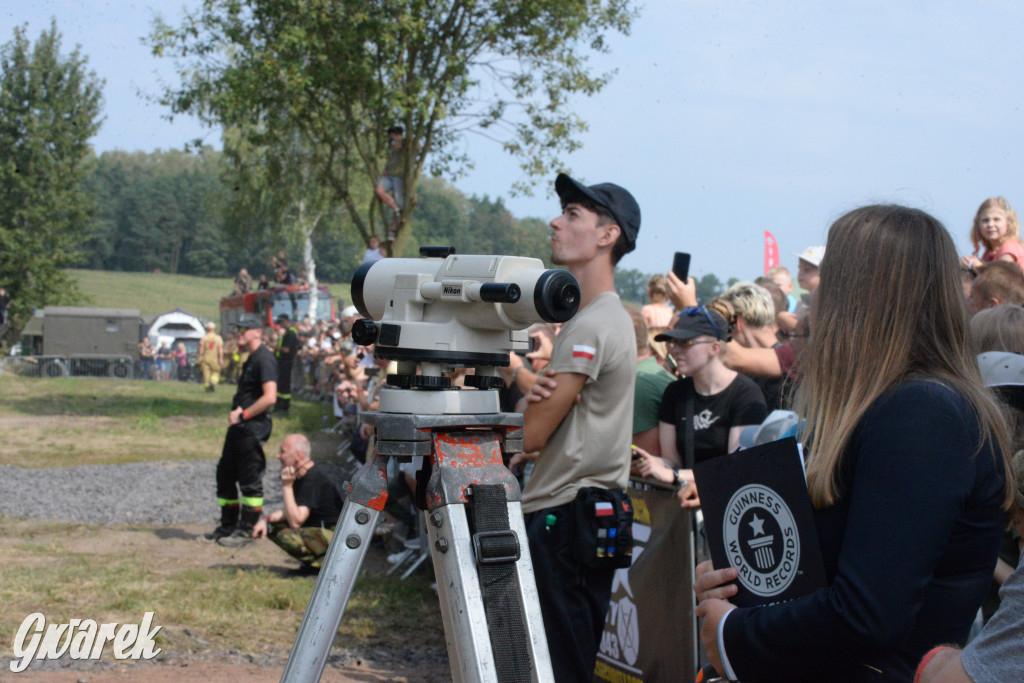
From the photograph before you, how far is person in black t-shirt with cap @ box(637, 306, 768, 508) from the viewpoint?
13.9 feet

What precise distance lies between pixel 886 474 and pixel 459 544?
86 centimetres

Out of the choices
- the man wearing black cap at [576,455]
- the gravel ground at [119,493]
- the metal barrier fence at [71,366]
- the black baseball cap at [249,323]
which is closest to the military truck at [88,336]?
the metal barrier fence at [71,366]

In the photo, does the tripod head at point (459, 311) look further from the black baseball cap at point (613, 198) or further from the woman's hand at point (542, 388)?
the black baseball cap at point (613, 198)

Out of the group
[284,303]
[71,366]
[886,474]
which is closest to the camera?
[886,474]

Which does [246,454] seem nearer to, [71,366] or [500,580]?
[500,580]

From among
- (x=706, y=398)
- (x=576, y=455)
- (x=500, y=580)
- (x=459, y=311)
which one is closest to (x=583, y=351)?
(x=576, y=455)

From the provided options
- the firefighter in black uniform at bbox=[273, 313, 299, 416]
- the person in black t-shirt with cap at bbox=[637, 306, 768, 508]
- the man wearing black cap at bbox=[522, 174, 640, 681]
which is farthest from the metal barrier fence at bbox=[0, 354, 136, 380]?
the man wearing black cap at bbox=[522, 174, 640, 681]

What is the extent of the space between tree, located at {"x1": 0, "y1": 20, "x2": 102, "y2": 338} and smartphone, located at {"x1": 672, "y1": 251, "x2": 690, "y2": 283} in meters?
33.8

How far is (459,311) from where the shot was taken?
6.64 ft

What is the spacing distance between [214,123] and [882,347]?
17346mm

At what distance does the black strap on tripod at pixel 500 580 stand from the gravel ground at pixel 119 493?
8.02m

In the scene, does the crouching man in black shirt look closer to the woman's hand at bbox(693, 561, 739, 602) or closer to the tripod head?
the tripod head

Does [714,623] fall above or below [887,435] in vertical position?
below

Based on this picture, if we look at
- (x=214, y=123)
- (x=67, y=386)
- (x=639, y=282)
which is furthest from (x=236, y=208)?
(x=639, y=282)
